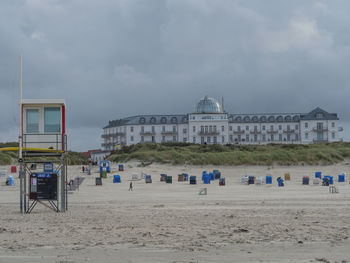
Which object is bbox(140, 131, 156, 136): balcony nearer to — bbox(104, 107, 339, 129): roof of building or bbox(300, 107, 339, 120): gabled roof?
bbox(104, 107, 339, 129): roof of building

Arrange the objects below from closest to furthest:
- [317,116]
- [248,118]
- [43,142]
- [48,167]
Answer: [43,142] → [48,167] → [317,116] → [248,118]

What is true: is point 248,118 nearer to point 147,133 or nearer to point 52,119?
point 147,133

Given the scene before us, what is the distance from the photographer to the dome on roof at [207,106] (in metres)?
98.6

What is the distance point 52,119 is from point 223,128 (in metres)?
80.9

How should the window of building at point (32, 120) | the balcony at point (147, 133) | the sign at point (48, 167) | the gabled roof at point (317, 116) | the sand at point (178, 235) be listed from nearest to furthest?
the sand at point (178, 235) → the window of building at point (32, 120) → the sign at point (48, 167) → the balcony at point (147, 133) → the gabled roof at point (317, 116)

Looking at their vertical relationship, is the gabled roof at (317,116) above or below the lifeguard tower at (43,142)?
above

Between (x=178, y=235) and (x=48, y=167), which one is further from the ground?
(x=48, y=167)

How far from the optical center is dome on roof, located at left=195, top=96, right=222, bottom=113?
98.6 m

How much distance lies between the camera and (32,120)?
1794 cm

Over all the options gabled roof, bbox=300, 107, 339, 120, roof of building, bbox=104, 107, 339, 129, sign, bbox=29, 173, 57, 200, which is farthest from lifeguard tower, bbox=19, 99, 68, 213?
gabled roof, bbox=300, 107, 339, 120

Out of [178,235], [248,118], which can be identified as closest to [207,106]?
[248,118]

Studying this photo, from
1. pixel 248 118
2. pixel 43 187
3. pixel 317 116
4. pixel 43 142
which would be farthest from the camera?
pixel 248 118

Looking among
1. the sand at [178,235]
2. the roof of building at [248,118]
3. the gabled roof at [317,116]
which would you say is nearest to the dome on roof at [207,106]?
the roof of building at [248,118]

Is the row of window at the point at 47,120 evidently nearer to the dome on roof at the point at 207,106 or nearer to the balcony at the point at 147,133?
the balcony at the point at 147,133
